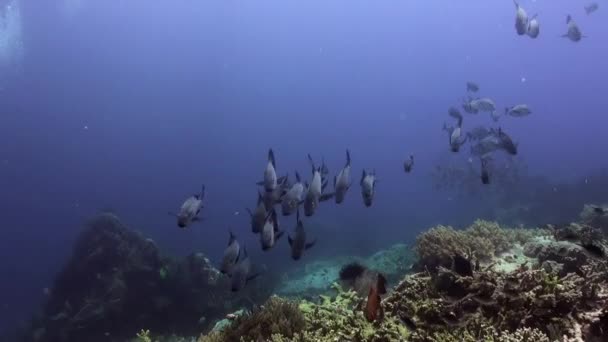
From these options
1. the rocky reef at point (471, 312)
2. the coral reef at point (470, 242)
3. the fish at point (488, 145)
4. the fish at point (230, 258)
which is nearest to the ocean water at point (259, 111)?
the fish at point (488, 145)

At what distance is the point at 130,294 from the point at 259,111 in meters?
149

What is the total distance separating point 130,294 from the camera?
1462cm

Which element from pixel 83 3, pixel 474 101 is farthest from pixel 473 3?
pixel 474 101

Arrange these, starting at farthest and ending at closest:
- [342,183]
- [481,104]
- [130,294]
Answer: [130,294] < [481,104] < [342,183]

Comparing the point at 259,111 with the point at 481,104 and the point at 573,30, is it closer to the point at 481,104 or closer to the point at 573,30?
the point at 481,104

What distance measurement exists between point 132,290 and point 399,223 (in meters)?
29.8

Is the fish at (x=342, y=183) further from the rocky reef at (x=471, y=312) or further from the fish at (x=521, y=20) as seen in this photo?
the fish at (x=521, y=20)

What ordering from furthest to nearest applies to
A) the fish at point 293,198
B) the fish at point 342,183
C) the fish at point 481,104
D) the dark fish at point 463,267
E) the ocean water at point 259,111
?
the ocean water at point 259,111 < the fish at point 481,104 < the fish at point 342,183 < the fish at point 293,198 < the dark fish at point 463,267

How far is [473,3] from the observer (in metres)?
152

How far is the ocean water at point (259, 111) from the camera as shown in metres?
49.8

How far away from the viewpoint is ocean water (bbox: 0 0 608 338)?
49.8 meters

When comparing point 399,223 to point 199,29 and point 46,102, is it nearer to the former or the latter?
point 199,29

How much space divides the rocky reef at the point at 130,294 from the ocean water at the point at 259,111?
13.6m

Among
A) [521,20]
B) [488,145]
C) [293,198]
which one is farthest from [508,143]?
[293,198]
